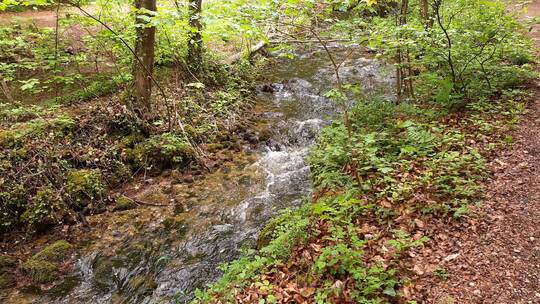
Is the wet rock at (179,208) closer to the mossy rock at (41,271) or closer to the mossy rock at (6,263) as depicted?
the mossy rock at (41,271)

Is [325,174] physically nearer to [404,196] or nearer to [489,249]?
[404,196]

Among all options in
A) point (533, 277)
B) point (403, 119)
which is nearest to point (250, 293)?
point (533, 277)

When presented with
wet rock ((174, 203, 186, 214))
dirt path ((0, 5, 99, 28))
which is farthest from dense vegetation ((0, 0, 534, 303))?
dirt path ((0, 5, 99, 28))

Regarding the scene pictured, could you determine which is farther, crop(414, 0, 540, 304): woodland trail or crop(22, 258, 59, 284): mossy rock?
crop(22, 258, 59, 284): mossy rock

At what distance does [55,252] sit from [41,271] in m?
0.46

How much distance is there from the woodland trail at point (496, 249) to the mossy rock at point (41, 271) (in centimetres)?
586

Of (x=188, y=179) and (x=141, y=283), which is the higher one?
(x=188, y=179)

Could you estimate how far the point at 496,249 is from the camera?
165 inches

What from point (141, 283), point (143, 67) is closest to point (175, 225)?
point (141, 283)

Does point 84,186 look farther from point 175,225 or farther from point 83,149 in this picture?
point 175,225

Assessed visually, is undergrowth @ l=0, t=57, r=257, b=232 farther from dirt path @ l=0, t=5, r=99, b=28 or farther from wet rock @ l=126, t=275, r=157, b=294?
dirt path @ l=0, t=5, r=99, b=28

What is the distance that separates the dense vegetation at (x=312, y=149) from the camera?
4770mm

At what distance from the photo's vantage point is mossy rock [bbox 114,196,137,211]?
25.6 ft

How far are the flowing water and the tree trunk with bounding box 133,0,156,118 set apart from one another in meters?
2.48
